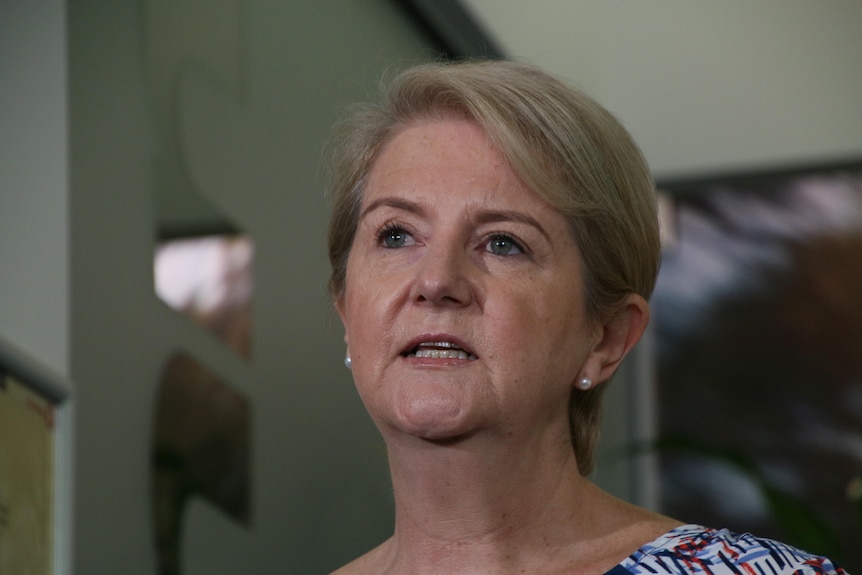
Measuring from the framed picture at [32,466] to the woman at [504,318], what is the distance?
453 mm

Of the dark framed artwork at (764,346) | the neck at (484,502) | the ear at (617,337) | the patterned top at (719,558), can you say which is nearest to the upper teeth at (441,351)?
the neck at (484,502)

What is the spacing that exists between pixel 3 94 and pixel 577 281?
2.90 feet

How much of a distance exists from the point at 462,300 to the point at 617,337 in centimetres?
27

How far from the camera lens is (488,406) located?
58.0 inches

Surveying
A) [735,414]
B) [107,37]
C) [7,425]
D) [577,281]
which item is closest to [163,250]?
[107,37]

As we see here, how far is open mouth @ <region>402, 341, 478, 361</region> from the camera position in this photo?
1479mm

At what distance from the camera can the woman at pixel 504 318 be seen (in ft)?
4.85

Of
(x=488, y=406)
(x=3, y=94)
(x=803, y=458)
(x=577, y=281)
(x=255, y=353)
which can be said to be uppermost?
(x=3, y=94)

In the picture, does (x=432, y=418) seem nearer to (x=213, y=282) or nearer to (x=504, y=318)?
(x=504, y=318)

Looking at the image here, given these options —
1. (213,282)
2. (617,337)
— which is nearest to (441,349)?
(617,337)

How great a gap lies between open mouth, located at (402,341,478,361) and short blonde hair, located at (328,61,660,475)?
20 centimetres

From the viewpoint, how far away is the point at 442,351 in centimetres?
148

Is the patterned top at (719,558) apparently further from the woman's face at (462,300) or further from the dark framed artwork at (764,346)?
the dark framed artwork at (764,346)

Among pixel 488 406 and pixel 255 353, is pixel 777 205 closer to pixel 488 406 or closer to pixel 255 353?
pixel 255 353
